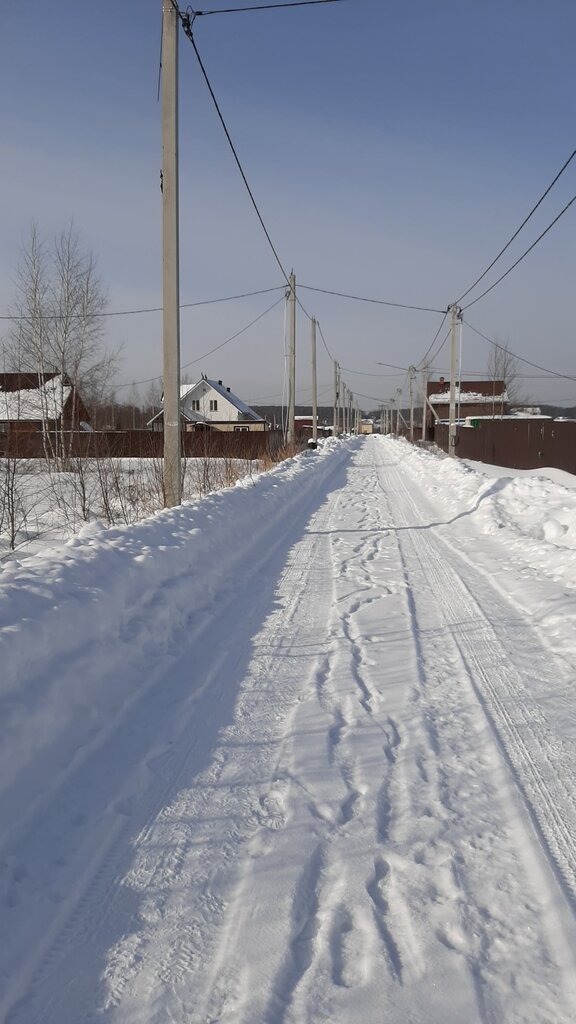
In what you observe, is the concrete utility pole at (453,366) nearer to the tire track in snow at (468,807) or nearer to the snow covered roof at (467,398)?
the tire track in snow at (468,807)

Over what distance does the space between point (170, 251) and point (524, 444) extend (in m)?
21.0

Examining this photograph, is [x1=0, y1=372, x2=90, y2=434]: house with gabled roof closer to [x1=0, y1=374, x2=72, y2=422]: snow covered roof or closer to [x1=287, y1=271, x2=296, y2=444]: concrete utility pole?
[x1=0, y1=374, x2=72, y2=422]: snow covered roof

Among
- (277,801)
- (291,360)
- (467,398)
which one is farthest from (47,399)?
(467,398)

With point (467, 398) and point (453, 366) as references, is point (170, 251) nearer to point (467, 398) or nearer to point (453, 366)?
point (453, 366)

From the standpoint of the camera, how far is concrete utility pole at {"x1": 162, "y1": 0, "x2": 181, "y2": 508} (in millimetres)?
9773

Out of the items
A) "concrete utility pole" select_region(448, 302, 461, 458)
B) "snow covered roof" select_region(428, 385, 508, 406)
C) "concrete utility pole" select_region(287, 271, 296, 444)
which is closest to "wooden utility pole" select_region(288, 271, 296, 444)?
"concrete utility pole" select_region(287, 271, 296, 444)

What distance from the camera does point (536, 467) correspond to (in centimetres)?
2598

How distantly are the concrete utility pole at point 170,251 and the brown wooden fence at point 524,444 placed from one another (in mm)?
17090

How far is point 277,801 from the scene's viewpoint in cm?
310

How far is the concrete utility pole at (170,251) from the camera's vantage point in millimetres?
9773

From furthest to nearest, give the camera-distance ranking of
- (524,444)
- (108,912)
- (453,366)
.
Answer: (453,366) < (524,444) < (108,912)

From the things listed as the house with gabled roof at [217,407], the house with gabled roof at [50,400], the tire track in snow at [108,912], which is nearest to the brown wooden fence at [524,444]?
the house with gabled roof at [50,400]

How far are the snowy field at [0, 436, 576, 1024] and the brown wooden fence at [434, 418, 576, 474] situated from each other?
1854 centimetres

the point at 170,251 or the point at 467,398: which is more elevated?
the point at 467,398
